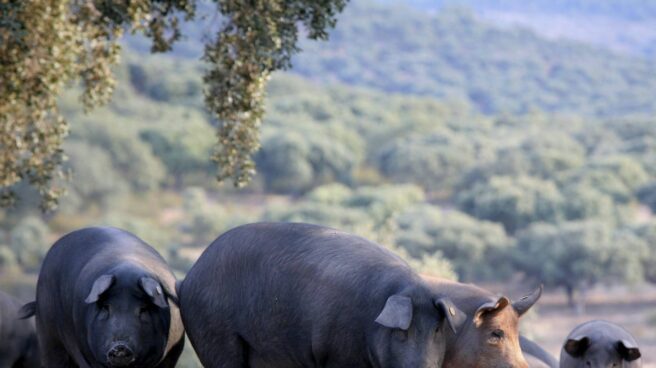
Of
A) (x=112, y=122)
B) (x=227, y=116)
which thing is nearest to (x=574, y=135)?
(x=112, y=122)

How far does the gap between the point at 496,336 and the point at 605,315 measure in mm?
65956

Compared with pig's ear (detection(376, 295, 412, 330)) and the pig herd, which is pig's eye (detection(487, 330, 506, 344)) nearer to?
the pig herd

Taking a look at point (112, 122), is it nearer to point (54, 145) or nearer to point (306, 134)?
point (306, 134)

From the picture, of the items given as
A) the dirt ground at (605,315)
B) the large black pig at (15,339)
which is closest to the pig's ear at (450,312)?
the large black pig at (15,339)

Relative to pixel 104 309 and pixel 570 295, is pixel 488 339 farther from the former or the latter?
pixel 570 295

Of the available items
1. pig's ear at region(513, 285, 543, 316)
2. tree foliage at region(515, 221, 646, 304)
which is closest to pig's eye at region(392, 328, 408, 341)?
pig's ear at region(513, 285, 543, 316)

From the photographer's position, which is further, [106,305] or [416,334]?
[106,305]

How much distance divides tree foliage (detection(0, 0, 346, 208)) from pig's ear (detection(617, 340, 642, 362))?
5412 mm

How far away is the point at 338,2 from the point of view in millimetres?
13422

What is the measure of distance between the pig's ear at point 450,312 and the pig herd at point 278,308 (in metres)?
0.01

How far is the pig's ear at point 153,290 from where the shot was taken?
7.84 meters

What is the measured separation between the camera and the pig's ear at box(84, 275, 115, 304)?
769cm

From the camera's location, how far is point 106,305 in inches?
314

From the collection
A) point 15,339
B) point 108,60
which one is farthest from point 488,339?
point 108,60
